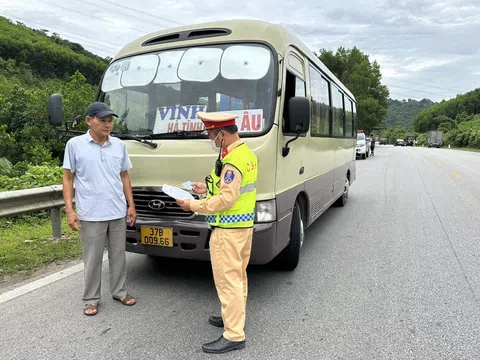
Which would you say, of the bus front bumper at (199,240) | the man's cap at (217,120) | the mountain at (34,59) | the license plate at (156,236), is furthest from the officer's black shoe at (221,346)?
the mountain at (34,59)

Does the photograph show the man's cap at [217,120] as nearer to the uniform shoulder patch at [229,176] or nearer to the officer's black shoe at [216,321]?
the uniform shoulder patch at [229,176]

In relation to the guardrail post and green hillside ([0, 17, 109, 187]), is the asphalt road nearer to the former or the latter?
the guardrail post

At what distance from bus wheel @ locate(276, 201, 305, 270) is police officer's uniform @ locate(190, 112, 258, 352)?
1.49 m

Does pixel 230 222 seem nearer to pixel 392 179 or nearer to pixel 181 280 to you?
pixel 181 280

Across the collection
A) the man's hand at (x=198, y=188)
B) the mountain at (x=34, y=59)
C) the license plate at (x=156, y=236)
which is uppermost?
the mountain at (x=34, y=59)

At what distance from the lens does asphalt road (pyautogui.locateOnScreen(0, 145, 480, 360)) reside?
2.85m

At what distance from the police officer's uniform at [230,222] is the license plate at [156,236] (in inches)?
32.9

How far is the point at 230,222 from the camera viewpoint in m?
2.77

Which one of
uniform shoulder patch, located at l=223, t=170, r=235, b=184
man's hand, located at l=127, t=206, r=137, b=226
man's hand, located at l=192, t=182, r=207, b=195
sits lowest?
man's hand, located at l=127, t=206, r=137, b=226

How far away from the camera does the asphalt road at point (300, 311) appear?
9.36 feet

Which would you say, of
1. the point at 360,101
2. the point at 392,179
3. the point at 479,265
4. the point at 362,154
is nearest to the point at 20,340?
the point at 479,265

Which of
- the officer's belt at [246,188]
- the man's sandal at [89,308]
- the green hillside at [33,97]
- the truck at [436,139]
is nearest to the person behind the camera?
the officer's belt at [246,188]

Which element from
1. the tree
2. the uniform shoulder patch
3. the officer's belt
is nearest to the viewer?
the uniform shoulder patch

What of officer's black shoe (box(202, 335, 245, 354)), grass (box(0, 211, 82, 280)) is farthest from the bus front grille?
grass (box(0, 211, 82, 280))
